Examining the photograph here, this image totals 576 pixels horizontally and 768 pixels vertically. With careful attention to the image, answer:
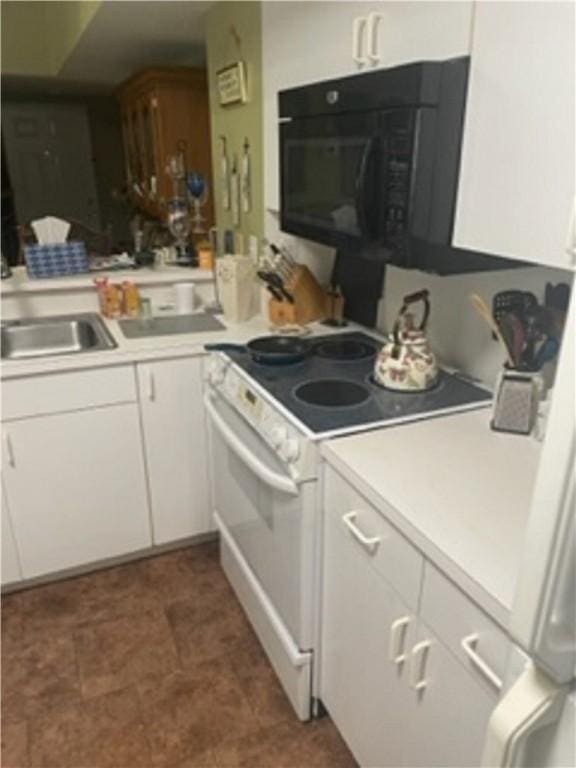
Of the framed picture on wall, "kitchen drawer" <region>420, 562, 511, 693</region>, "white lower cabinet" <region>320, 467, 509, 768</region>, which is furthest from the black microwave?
the framed picture on wall

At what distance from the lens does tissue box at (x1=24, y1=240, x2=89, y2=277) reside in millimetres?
2297

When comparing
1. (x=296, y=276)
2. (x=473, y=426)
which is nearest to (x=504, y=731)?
(x=473, y=426)

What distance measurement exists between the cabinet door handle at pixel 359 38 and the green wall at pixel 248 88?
80 cm

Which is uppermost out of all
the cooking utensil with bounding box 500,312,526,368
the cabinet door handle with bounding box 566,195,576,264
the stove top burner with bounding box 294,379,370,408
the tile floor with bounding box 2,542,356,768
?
the cabinet door handle with bounding box 566,195,576,264

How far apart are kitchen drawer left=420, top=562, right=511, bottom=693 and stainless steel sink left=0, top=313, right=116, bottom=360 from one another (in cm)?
164

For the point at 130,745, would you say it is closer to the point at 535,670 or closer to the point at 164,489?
the point at 164,489

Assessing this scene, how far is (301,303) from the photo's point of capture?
209 cm

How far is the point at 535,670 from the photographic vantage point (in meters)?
0.57

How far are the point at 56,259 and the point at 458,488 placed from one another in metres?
1.92

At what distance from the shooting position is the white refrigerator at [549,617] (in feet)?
1.66

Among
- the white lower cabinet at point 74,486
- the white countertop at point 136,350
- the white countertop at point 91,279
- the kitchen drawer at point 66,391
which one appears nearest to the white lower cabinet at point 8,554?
the white lower cabinet at point 74,486

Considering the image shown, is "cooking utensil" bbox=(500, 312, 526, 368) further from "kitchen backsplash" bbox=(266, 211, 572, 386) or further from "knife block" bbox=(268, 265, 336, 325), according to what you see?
"knife block" bbox=(268, 265, 336, 325)

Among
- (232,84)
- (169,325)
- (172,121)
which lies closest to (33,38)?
(172,121)

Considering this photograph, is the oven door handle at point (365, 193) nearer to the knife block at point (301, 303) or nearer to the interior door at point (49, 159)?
the knife block at point (301, 303)
